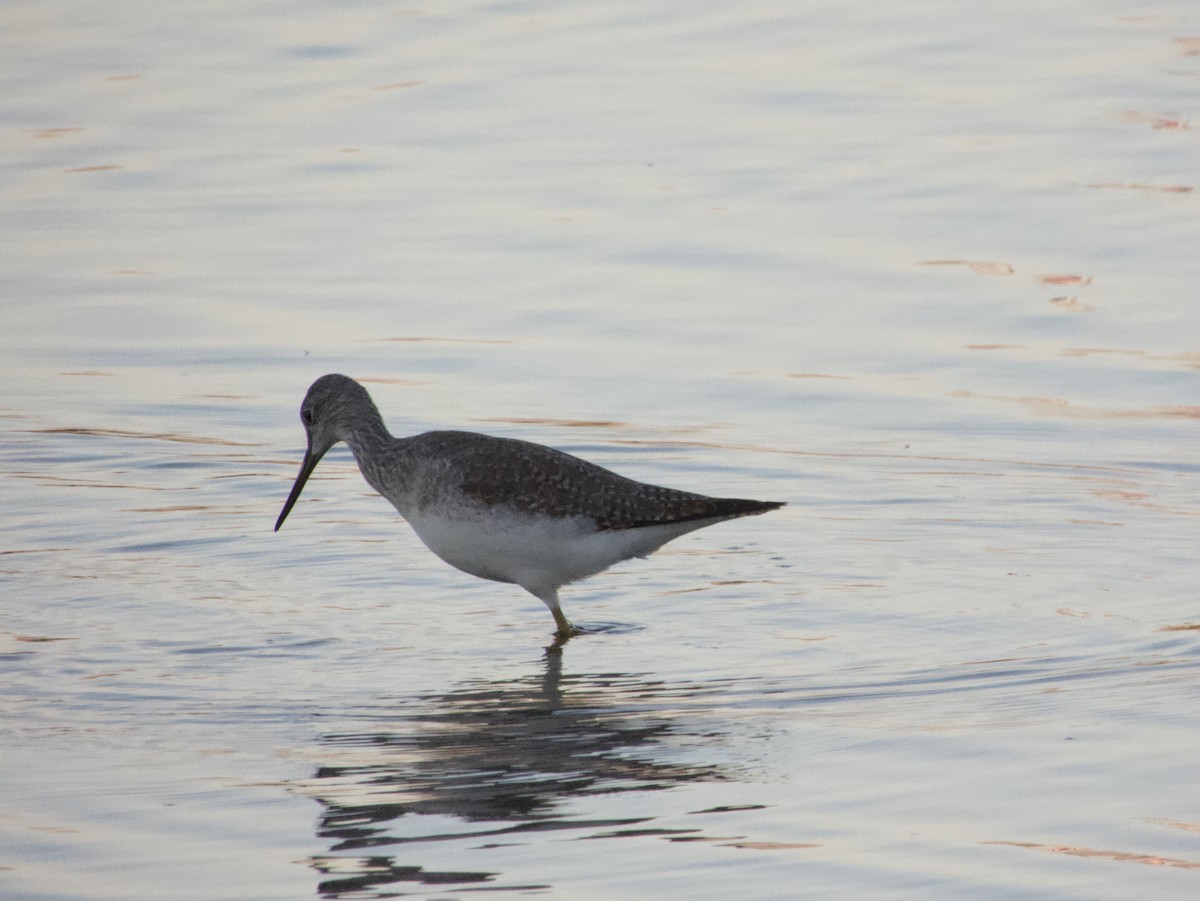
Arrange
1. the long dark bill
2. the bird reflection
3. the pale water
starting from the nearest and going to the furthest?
the bird reflection
the pale water
the long dark bill

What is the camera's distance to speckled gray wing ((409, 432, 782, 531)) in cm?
842

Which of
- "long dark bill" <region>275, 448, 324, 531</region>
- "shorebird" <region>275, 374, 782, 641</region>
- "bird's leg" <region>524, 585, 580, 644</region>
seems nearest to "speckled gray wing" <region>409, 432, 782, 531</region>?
"shorebird" <region>275, 374, 782, 641</region>

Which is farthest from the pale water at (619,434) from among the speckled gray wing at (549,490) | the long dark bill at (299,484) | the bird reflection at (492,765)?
the speckled gray wing at (549,490)

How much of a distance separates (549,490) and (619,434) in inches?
91.6

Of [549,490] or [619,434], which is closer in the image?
[549,490]

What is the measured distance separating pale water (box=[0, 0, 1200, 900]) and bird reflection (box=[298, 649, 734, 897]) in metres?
0.03

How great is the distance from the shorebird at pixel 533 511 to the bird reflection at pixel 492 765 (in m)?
0.64

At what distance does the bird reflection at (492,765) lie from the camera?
5.95m

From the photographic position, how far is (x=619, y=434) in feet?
35.5

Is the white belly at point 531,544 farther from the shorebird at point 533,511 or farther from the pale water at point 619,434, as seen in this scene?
the pale water at point 619,434

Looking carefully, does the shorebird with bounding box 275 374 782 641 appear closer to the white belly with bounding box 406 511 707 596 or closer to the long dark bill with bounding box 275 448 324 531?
the white belly with bounding box 406 511 707 596

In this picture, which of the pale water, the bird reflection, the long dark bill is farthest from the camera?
the long dark bill

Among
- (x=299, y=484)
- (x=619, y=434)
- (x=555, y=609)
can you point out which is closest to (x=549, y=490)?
(x=555, y=609)

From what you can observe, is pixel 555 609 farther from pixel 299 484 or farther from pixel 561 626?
pixel 299 484
